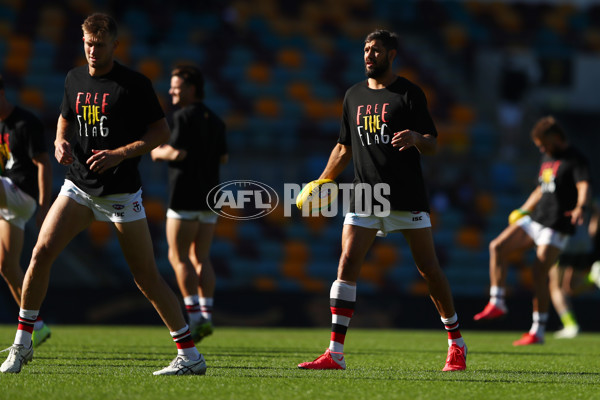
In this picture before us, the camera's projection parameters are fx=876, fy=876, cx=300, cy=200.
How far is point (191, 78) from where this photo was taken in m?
8.27

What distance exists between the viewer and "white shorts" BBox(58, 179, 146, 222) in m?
5.39

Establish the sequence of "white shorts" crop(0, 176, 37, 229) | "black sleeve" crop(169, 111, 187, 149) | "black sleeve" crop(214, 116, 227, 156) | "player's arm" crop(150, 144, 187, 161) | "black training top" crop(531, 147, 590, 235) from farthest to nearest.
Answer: "black training top" crop(531, 147, 590, 235) < "black sleeve" crop(214, 116, 227, 156) < "black sleeve" crop(169, 111, 187, 149) < "player's arm" crop(150, 144, 187, 161) < "white shorts" crop(0, 176, 37, 229)

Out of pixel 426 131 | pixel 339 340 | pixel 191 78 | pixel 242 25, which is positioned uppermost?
pixel 242 25

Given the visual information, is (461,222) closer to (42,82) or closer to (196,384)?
(42,82)

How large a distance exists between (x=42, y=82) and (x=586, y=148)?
1339 centimetres

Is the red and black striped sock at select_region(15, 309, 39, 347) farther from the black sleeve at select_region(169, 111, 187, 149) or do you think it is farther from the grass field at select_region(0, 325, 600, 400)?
the black sleeve at select_region(169, 111, 187, 149)

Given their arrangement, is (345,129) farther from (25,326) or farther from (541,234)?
(541,234)

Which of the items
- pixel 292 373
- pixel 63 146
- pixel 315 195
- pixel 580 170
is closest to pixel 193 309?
pixel 315 195

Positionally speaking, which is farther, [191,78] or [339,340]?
[191,78]

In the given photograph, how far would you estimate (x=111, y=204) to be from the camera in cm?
539

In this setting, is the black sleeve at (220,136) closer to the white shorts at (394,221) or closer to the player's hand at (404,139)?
the white shorts at (394,221)

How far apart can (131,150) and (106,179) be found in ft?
0.83

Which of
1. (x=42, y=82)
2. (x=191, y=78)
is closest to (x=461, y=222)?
(x=42, y=82)

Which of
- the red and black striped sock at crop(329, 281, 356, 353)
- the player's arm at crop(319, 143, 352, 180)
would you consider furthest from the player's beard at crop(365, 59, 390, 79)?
the red and black striped sock at crop(329, 281, 356, 353)
